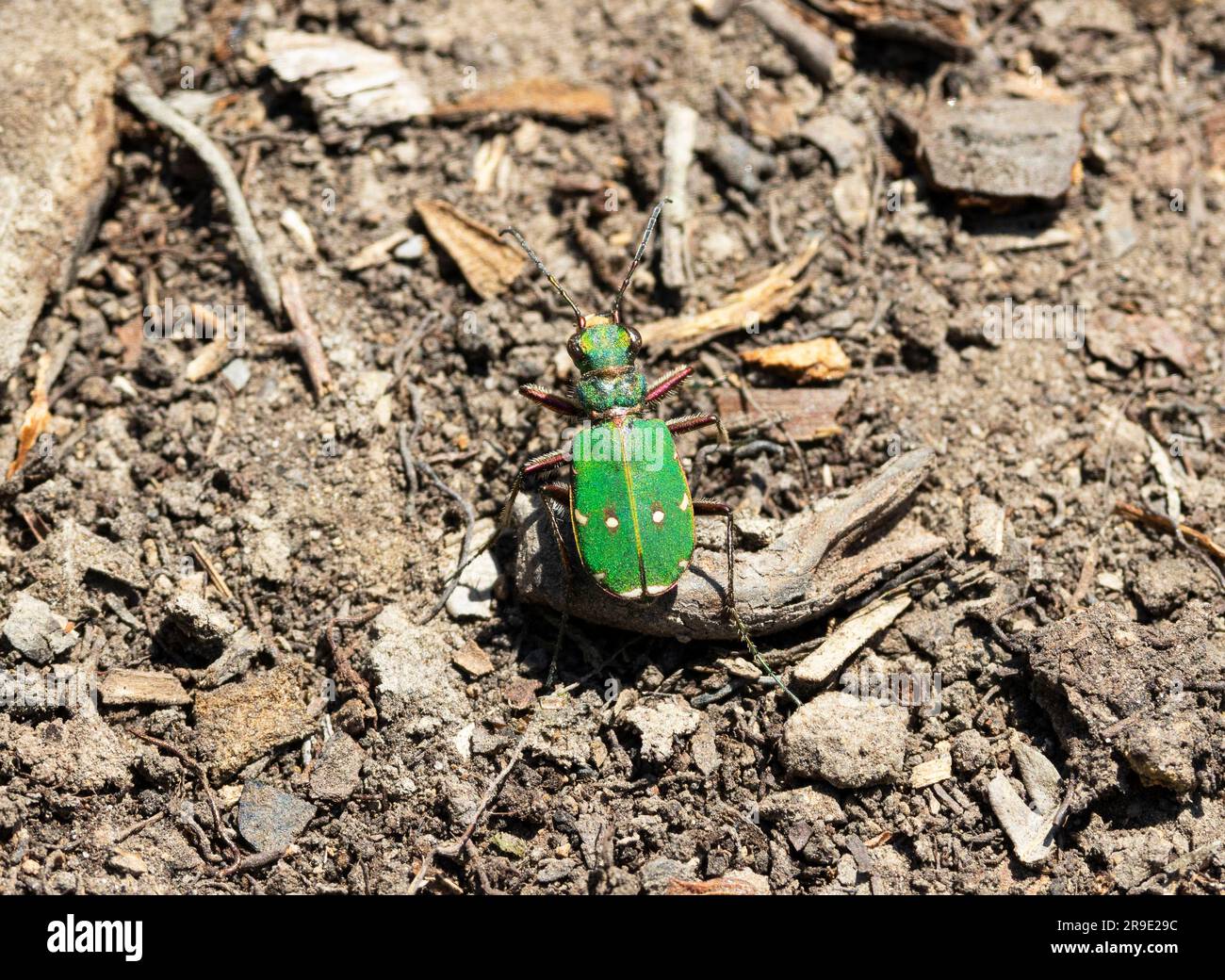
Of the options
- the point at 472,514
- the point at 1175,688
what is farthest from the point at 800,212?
the point at 1175,688

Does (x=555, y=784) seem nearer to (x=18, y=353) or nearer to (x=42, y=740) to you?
(x=42, y=740)

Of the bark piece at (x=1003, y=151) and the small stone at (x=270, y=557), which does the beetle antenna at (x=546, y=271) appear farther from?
the bark piece at (x=1003, y=151)

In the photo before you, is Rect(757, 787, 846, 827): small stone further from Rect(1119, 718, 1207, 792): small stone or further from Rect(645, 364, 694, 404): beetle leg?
Rect(645, 364, 694, 404): beetle leg

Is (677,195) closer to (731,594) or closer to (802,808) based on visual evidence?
(731,594)

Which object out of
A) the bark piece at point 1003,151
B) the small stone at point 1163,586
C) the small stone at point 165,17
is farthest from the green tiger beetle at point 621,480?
→ the small stone at point 165,17

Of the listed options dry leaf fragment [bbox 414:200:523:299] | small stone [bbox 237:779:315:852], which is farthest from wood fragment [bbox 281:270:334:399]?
small stone [bbox 237:779:315:852]

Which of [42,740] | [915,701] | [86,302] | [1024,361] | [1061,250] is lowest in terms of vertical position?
[42,740]

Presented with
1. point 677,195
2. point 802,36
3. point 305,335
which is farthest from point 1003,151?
point 305,335
